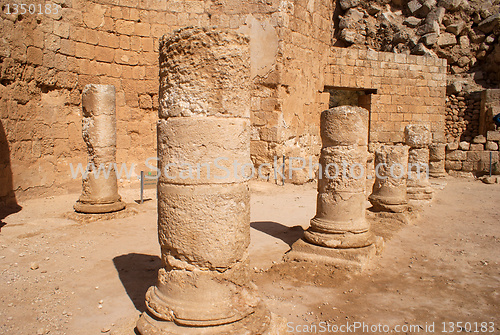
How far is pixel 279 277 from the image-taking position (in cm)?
457

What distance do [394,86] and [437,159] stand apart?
3.14 metres

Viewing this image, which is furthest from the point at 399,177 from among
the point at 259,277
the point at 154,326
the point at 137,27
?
the point at 137,27

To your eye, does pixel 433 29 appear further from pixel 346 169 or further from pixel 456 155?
pixel 346 169

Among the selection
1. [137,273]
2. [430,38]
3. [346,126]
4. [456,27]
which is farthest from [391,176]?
[456,27]

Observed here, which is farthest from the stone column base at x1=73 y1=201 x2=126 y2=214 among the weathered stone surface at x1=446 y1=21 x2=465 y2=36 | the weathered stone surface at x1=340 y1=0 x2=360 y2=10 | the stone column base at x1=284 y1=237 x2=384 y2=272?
the weathered stone surface at x1=446 y1=21 x2=465 y2=36

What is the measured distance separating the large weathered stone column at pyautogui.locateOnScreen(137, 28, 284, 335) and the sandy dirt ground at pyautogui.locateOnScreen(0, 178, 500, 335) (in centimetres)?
62

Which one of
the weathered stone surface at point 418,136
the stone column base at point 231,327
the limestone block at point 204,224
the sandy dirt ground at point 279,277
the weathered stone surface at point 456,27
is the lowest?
the sandy dirt ground at point 279,277

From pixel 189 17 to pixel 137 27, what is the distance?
1.44 metres

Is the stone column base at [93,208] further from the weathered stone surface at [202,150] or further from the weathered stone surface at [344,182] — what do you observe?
the weathered stone surface at [202,150]

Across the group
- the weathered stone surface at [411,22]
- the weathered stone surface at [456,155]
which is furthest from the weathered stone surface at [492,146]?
the weathered stone surface at [411,22]

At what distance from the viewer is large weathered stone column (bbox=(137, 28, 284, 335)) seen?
281 centimetres

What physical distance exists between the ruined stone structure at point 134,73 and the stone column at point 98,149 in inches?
71.5

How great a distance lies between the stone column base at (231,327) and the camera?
8.80 feet

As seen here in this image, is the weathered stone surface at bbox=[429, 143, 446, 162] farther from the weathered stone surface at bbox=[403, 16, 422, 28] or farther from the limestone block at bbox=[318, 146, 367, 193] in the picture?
the limestone block at bbox=[318, 146, 367, 193]
